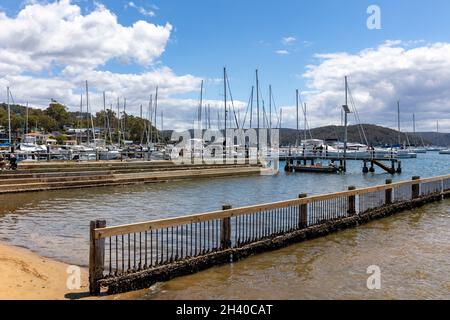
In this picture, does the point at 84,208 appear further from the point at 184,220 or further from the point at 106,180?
the point at 184,220

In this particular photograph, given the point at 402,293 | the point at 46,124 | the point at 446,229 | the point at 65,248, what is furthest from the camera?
the point at 46,124

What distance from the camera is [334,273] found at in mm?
11000

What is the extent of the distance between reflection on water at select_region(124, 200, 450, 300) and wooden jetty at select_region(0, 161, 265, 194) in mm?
→ 20864

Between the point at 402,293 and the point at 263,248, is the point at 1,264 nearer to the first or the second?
the point at 263,248

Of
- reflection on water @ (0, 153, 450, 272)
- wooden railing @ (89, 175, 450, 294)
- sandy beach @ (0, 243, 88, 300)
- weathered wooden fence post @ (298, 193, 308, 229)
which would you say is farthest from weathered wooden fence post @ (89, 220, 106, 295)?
weathered wooden fence post @ (298, 193, 308, 229)

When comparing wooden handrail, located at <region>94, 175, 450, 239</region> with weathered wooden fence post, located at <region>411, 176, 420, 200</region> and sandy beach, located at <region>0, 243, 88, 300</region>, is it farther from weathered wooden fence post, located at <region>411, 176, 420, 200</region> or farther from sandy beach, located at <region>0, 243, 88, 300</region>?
weathered wooden fence post, located at <region>411, 176, 420, 200</region>

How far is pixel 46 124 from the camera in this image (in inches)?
5605

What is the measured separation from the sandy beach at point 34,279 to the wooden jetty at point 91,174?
697 inches

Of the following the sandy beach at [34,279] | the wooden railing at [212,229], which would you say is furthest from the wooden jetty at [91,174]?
the sandy beach at [34,279]

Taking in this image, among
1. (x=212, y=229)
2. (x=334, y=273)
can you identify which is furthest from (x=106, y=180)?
(x=334, y=273)

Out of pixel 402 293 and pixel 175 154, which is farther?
pixel 175 154
